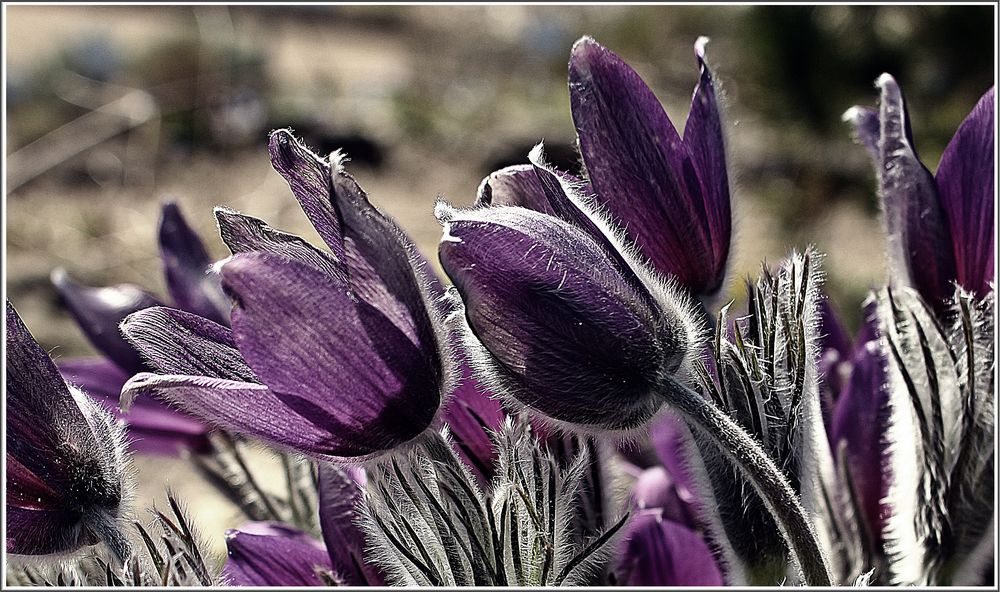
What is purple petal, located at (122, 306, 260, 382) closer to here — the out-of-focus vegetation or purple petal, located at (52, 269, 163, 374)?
purple petal, located at (52, 269, 163, 374)

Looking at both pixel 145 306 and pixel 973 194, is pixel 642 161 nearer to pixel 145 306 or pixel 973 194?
pixel 973 194

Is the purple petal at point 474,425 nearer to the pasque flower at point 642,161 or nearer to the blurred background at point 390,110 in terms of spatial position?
the pasque flower at point 642,161

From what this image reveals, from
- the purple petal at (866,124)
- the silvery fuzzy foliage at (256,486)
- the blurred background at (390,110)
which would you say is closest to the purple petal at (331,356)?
the silvery fuzzy foliage at (256,486)

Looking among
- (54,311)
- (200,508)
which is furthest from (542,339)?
(54,311)

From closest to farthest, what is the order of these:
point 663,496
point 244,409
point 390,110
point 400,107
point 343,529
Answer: point 244,409 < point 343,529 < point 663,496 < point 400,107 < point 390,110

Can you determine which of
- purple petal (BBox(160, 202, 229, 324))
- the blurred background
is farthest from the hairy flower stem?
the blurred background

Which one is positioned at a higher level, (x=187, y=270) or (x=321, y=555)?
(x=187, y=270)

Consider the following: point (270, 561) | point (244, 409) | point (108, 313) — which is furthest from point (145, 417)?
point (244, 409)
